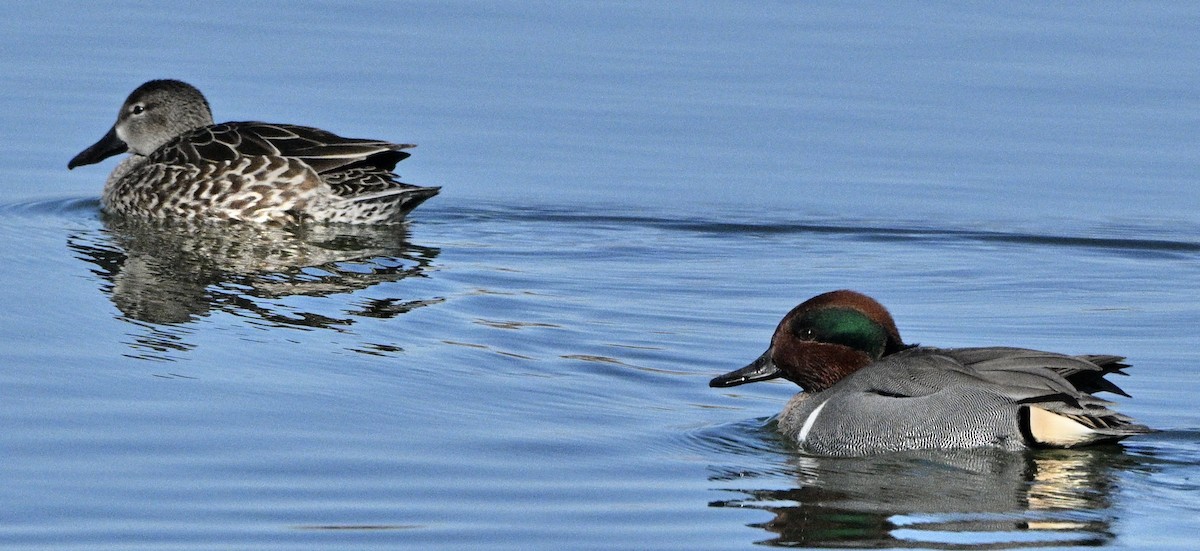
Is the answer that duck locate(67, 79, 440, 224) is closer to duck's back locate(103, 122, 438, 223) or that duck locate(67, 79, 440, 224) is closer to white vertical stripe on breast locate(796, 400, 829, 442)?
duck's back locate(103, 122, 438, 223)

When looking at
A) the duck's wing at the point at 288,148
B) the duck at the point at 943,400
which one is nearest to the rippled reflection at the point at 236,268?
the duck's wing at the point at 288,148

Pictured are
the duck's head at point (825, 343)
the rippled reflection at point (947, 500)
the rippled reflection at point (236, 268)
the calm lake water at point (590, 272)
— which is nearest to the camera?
the rippled reflection at point (947, 500)

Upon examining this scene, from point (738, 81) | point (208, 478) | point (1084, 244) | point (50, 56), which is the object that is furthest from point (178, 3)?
point (208, 478)

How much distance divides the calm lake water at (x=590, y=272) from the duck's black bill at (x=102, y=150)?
259 millimetres

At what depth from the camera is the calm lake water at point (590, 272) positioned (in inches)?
248

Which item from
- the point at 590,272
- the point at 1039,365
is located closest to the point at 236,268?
the point at 590,272

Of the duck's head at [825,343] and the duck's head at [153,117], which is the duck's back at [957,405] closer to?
the duck's head at [825,343]

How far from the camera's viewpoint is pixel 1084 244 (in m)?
11.3

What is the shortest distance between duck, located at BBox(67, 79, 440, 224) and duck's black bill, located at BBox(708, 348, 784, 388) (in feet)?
15.2

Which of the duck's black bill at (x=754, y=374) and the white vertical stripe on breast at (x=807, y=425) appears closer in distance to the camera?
the white vertical stripe on breast at (x=807, y=425)

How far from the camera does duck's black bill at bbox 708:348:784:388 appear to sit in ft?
25.7

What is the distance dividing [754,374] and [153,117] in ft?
22.4

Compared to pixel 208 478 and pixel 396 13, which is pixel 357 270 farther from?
pixel 396 13

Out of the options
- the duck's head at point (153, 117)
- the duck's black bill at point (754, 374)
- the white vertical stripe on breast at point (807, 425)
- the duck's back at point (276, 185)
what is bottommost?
the white vertical stripe on breast at point (807, 425)
